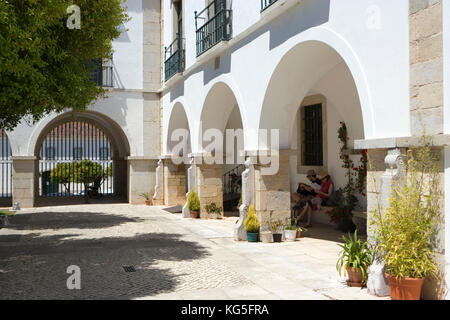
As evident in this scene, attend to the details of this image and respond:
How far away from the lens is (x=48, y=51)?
21.5ft

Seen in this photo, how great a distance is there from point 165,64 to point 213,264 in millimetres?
9858

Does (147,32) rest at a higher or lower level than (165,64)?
higher

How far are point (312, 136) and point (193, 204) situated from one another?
356 centimetres

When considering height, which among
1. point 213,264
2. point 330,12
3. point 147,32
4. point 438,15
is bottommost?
point 213,264

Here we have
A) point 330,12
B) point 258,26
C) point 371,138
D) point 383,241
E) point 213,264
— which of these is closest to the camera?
point 383,241

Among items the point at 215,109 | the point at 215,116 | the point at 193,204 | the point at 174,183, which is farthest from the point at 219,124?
the point at 174,183

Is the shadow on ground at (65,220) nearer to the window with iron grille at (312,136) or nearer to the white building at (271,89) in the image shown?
the white building at (271,89)

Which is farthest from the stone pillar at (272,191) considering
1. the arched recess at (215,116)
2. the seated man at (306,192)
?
the arched recess at (215,116)

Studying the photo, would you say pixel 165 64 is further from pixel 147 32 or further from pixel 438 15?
pixel 438 15

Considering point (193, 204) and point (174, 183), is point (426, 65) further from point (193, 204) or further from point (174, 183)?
point (174, 183)

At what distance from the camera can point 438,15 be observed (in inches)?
173

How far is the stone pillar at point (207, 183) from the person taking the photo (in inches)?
472

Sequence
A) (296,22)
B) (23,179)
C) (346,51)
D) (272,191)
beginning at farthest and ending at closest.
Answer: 1. (23,179)
2. (272,191)
3. (296,22)
4. (346,51)
